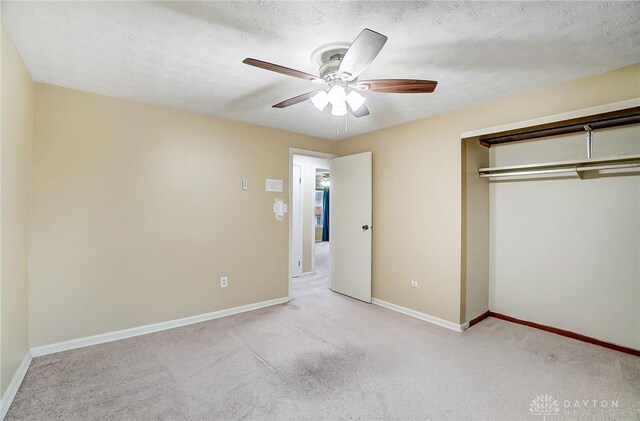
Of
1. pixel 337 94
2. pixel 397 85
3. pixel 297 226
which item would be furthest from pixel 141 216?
pixel 297 226

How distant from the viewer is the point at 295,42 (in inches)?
73.8

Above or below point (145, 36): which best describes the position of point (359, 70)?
below

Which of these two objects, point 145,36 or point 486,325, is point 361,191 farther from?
point 145,36

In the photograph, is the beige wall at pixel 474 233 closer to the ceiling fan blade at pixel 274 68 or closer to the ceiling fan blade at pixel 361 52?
the ceiling fan blade at pixel 361 52

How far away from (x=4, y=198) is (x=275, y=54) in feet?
6.43

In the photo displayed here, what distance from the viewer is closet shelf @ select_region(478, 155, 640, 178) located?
8.17ft

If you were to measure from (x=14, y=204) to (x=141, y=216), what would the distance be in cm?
99

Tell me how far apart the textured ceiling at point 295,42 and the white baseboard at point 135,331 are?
2.27m

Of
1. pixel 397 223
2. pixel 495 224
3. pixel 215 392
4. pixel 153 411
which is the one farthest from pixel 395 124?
pixel 153 411

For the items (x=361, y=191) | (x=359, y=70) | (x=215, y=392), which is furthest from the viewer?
(x=361, y=191)

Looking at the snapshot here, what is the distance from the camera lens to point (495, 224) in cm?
351

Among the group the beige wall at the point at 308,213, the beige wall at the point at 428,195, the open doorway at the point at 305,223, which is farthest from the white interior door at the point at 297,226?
the beige wall at the point at 428,195

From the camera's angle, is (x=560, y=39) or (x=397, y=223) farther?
(x=397, y=223)

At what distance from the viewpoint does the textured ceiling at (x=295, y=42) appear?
158 cm
